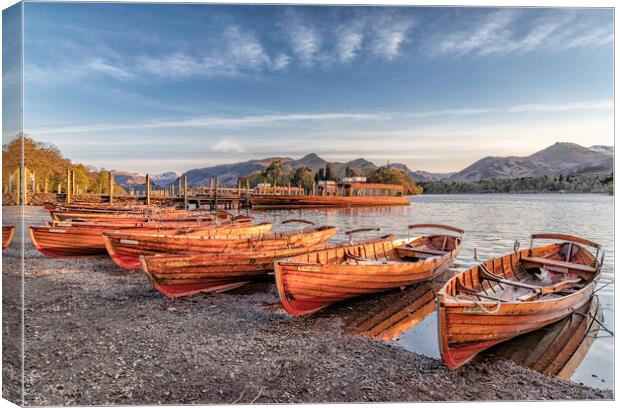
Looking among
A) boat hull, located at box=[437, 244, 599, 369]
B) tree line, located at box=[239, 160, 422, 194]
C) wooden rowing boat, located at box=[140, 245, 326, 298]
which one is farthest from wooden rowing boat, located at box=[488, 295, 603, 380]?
tree line, located at box=[239, 160, 422, 194]

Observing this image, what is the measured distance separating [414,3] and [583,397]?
383 centimetres

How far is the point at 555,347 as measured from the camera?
442cm

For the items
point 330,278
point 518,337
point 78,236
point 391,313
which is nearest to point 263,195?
point 78,236

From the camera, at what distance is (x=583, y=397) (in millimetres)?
3533

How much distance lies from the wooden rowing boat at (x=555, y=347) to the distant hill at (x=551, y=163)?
195cm

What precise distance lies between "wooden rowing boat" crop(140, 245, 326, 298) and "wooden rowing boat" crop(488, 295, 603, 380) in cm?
337

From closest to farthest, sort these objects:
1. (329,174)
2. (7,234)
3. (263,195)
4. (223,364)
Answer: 1. (7,234)
2. (223,364)
3. (263,195)
4. (329,174)

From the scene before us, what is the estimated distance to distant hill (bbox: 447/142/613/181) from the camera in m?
4.88

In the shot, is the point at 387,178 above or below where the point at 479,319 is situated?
above

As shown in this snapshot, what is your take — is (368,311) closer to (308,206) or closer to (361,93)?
(361,93)

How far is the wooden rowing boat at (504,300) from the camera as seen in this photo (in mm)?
3578

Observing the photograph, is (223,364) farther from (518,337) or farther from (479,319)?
(518,337)

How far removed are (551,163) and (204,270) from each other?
5.66 meters

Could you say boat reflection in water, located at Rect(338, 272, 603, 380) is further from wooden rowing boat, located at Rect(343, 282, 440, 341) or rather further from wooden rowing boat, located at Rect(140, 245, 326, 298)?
wooden rowing boat, located at Rect(140, 245, 326, 298)
